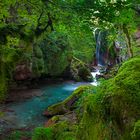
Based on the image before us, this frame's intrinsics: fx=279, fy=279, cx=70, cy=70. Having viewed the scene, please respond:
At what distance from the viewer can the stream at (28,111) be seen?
41.2 ft

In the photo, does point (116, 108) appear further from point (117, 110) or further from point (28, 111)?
point (28, 111)

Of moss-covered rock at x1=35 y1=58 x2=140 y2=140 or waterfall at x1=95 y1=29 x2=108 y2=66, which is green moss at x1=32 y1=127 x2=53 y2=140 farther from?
waterfall at x1=95 y1=29 x2=108 y2=66

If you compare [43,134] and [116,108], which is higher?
[116,108]

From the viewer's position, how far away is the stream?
12.6m

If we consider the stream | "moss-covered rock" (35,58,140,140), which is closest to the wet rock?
the stream

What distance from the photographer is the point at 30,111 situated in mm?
15078

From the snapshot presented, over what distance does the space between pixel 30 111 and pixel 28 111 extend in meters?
0.11


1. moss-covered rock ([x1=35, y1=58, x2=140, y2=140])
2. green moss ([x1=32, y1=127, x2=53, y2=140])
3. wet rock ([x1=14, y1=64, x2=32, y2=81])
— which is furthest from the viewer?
wet rock ([x1=14, y1=64, x2=32, y2=81])

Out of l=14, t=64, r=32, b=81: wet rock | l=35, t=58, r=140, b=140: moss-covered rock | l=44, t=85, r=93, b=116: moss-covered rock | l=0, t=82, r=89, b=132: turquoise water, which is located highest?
l=35, t=58, r=140, b=140: moss-covered rock

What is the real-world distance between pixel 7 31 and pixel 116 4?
11.0ft

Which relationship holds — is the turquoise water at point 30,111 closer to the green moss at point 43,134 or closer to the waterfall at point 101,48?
the green moss at point 43,134

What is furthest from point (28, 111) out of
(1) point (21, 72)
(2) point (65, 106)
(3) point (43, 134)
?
(1) point (21, 72)

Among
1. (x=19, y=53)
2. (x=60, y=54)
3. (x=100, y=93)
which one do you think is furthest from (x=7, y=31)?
(x=60, y=54)

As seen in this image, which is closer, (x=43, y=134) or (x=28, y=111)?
(x=43, y=134)
